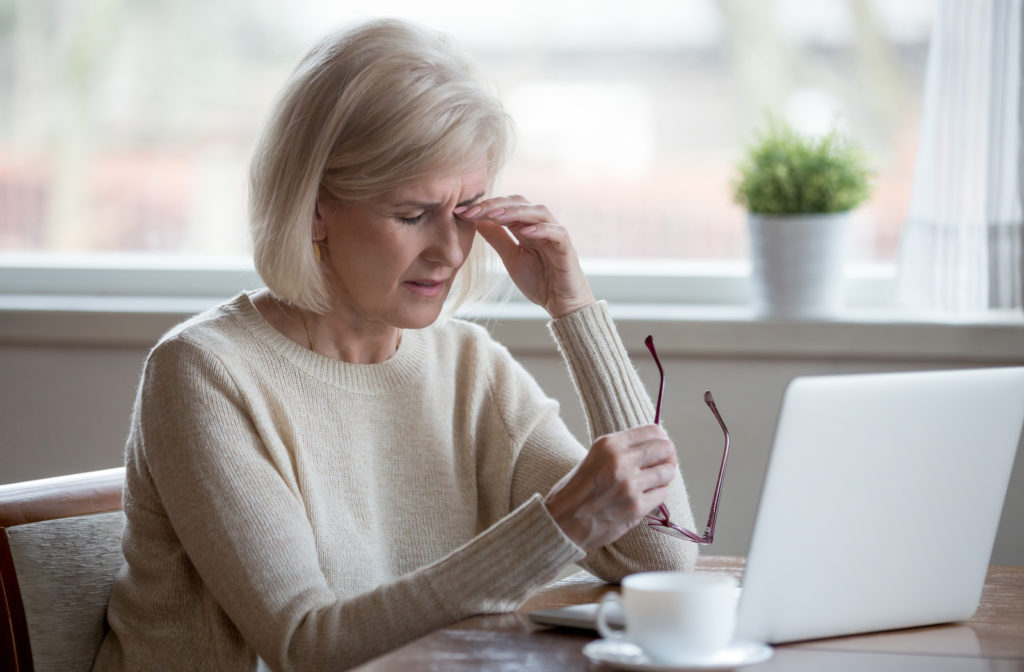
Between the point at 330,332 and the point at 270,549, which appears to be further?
the point at 330,332

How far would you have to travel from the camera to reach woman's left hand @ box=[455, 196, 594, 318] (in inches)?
61.2

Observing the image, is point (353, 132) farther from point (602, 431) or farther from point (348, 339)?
point (602, 431)

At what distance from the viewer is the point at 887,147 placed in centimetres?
249

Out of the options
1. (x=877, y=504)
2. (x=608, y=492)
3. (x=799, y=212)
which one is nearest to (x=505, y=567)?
(x=608, y=492)

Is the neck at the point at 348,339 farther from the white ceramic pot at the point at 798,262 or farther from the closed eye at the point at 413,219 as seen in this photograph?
the white ceramic pot at the point at 798,262

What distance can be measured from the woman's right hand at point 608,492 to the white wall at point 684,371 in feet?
3.60

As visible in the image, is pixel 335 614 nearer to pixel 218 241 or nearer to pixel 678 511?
pixel 678 511

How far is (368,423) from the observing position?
60.7 inches

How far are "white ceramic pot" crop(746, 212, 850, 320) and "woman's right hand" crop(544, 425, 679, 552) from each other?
1.14m

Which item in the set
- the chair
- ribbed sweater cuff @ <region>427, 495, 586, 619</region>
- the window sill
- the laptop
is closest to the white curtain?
the window sill

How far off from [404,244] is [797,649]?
0.71 metres

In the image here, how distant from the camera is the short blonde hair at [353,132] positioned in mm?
1439

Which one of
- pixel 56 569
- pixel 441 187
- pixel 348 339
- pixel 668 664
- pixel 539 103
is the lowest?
pixel 56 569

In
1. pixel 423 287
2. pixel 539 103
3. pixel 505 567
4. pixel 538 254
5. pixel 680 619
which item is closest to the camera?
pixel 680 619
